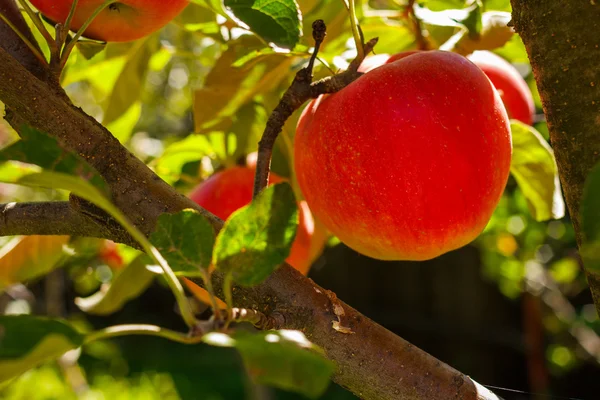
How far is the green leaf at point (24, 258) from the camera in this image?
35.0 inches

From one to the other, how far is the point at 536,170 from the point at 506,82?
0.17 m

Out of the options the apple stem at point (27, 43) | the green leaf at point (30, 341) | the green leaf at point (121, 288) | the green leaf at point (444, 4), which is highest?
the apple stem at point (27, 43)

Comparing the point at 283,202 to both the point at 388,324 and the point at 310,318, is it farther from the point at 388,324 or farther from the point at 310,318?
the point at 388,324

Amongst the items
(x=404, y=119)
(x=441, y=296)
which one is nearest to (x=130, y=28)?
(x=404, y=119)

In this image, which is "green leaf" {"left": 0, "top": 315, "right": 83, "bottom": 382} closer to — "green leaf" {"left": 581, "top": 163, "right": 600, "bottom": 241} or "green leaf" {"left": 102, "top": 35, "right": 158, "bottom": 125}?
"green leaf" {"left": 581, "top": 163, "right": 600, "bottom": 241}

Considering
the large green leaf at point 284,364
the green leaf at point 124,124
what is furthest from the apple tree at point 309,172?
the green leaf at point 124,124

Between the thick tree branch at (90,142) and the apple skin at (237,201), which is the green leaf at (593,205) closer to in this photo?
the thick tree branch at (90,142)

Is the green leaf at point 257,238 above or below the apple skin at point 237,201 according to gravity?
above

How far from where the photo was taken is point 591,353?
1564 mm

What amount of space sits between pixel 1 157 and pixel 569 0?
359 mm

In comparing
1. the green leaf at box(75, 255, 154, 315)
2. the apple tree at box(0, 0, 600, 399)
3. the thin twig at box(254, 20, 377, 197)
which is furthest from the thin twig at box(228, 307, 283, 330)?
the green leaf at box(75, 255, 154, 315)

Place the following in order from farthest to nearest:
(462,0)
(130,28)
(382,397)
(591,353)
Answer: (591,353), (462,0), (130,28), (382,397)

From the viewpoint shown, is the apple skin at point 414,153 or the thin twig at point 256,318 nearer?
the thin twig at point 256,318

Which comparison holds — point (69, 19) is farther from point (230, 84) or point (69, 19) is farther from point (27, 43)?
point (230, 84)
